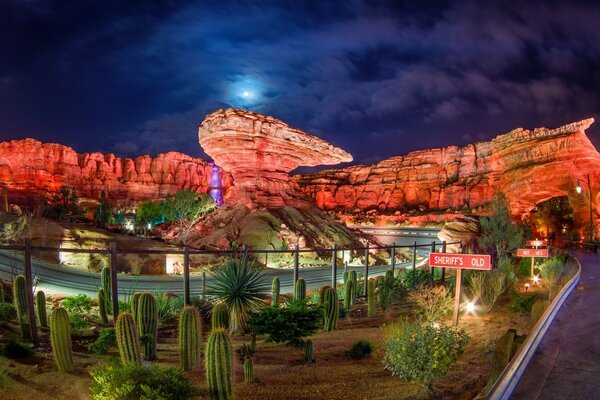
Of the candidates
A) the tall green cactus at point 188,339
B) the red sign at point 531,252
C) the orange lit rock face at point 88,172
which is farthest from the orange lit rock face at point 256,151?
the orange lit rock face at point 88,172

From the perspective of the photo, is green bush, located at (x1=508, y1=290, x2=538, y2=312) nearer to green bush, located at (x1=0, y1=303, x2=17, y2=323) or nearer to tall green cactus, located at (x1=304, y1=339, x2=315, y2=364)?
tall green cactus, located at (x1=304, y1=339, x2=315, y2=364)

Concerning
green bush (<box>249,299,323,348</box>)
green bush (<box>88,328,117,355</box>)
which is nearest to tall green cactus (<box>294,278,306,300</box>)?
green bush (<box>249,299,323,348</box>)

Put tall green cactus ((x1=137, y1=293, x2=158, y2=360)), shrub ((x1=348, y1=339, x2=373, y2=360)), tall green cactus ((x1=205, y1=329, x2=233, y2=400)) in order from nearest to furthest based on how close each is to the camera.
Answer: tall green cactus ((x1=205, y1=329, x2=233, y2=400)) → tall green cactus ((x1=137, y1=293, x2=158, y2=360)) → shrub ((x1=348, y1=339, x2=373, y2=360))

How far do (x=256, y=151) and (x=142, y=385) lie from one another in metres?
37.5

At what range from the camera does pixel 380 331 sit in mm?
10438

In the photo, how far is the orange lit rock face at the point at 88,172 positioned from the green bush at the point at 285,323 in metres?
89.2

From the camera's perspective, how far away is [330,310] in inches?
418

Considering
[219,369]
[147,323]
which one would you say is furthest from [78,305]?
[219,369]

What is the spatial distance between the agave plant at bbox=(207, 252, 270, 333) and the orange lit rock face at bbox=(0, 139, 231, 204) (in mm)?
87001

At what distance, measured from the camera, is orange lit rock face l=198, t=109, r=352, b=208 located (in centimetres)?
3959

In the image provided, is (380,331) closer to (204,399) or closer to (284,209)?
(204,399)

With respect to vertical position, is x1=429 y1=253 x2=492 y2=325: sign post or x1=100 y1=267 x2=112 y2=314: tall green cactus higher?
x1=429 y1=253 x2=492 y2=325: sign post

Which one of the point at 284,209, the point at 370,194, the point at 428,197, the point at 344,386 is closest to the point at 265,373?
the point at 344,386

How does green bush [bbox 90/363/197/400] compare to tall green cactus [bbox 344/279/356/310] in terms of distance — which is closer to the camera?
green bush [bbox 90/363/197/400]
